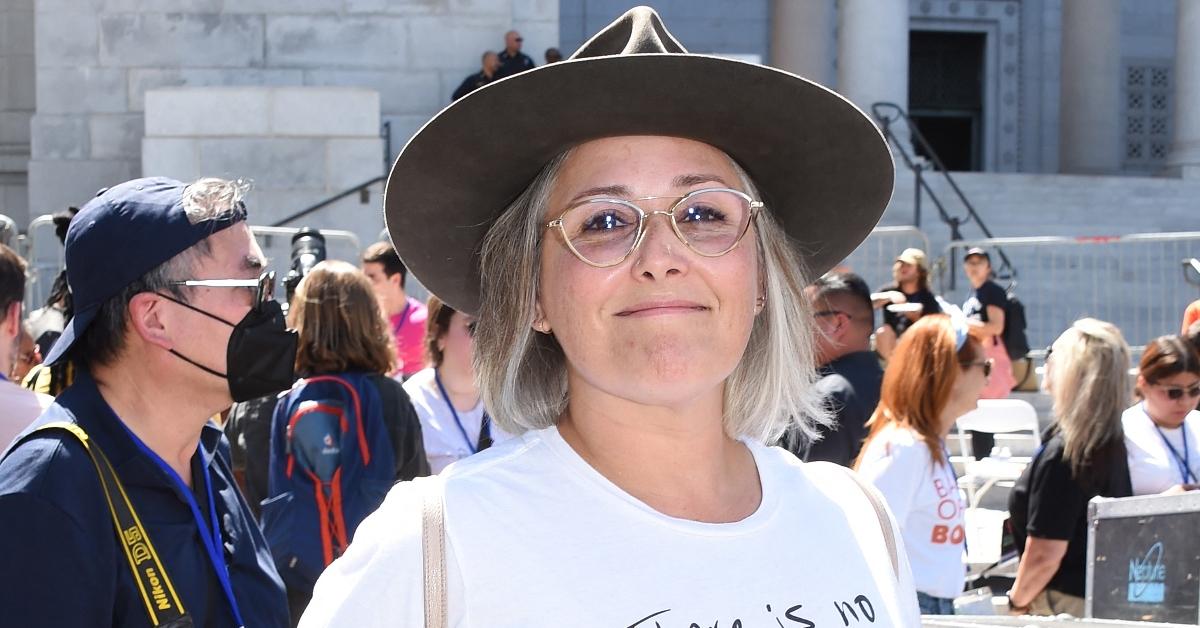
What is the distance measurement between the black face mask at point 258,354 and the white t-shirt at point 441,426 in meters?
2.28

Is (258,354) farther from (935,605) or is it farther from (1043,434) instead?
(1043,434)

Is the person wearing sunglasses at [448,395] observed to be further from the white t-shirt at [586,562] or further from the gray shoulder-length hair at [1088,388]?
the white t-shirt at [586,562]

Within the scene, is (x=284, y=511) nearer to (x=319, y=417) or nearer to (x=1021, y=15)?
(x=319, y=417)

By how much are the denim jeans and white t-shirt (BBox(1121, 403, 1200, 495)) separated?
97 cm

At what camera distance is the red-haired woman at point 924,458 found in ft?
15.4

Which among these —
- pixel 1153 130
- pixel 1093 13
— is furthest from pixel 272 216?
pixel 1153 130

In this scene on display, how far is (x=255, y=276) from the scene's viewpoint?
3027 millimetres

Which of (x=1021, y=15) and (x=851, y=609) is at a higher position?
(x=1021, y=15)

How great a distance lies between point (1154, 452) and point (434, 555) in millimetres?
4233

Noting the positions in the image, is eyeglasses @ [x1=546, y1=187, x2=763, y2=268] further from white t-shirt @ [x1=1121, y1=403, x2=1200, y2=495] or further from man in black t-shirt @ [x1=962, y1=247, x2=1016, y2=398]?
man in black t-shirt @ [x1=962, y1=247, x2=1016, y2=398]

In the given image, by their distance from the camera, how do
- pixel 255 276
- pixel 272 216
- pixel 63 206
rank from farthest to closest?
pixel 63 206 < pixel 272 216 < pixel 255 276

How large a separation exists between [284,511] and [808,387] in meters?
2.47

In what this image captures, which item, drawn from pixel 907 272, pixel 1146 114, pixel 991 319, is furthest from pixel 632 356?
pixel 1146 114

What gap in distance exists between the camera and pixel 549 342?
2242mm
